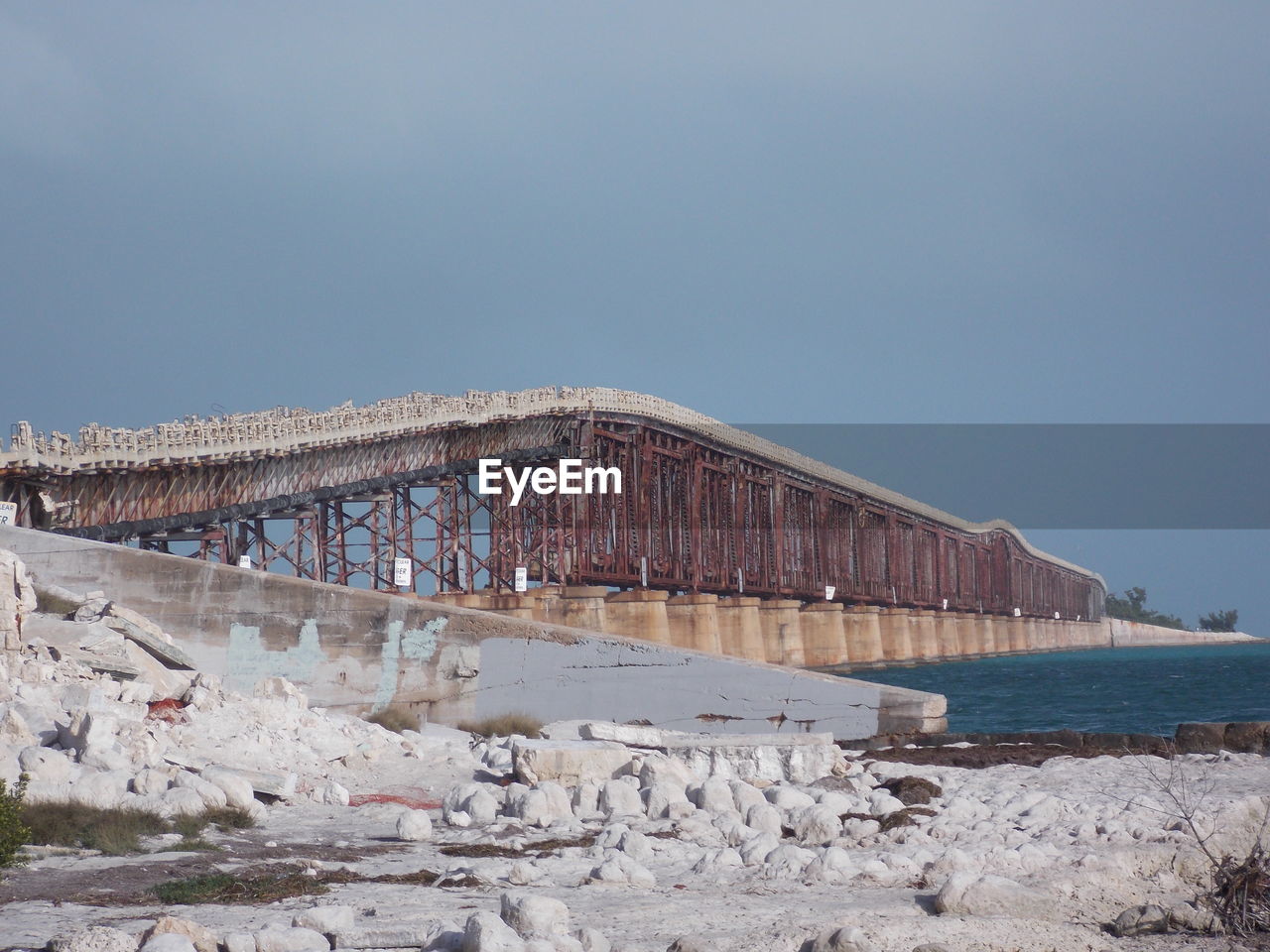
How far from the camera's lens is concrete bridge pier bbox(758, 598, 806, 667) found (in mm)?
64688

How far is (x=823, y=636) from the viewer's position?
71.0 meters

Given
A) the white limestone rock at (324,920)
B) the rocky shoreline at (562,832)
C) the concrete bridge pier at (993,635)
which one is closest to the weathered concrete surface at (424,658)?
the rocky shoreline at (562,832)

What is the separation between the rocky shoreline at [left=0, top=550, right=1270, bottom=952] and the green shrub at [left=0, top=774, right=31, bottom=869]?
21 cm

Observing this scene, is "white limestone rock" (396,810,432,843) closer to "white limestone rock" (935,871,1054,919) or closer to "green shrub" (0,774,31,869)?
"green shrub" (0,774,31,869)

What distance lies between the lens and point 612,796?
479 inches

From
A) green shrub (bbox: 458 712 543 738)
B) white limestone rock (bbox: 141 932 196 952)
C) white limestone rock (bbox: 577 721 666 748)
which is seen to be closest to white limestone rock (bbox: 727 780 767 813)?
white limestone rock (bbox: 577 721 666 748)

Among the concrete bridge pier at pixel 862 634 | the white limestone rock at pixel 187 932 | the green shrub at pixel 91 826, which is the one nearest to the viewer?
the white limestone rock at pixel 187 932

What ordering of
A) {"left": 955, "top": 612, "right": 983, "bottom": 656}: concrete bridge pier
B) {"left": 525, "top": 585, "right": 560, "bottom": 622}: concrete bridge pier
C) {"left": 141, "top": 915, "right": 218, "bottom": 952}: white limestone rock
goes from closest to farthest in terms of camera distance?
{"left": 141, "top": 915, "right": 218, "bottom": 952}: white limestone rock
{"left": 525, "top": 585, "right": 560, "bottom": 622}: concrete bridge pier
{"left": 955, "top": 612, "right": 983, "bottom": 656}: concrete bridge pier

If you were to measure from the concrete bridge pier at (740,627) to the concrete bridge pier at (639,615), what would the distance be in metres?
11.5

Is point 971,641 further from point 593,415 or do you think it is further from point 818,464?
point 593,415

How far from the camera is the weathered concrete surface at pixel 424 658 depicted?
59.8 ft

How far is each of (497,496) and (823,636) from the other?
28.1 metres

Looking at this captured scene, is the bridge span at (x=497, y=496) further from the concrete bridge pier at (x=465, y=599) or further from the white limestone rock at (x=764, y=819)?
the white limestone rock at (x=764, y=819)

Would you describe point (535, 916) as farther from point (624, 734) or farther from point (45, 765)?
point (624, 734)
